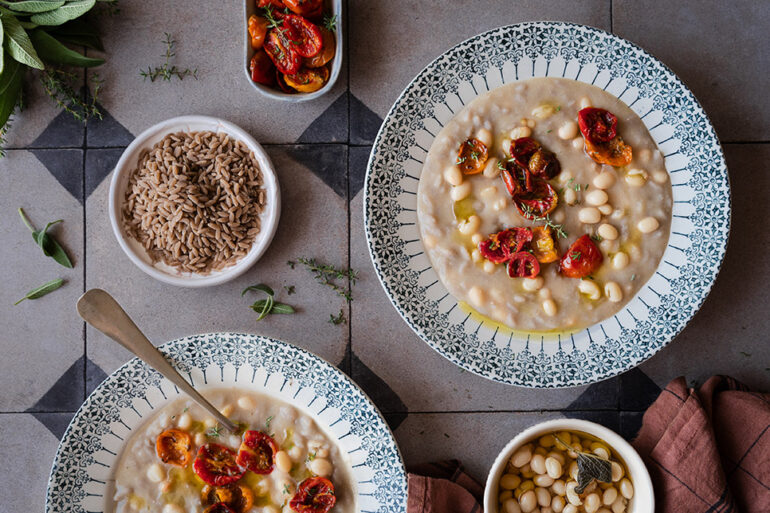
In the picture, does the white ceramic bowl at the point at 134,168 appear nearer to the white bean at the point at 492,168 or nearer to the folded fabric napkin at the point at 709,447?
the white bean at the point at 492,168

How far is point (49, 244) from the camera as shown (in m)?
1.93

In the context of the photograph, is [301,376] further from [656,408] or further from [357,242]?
[656,408]

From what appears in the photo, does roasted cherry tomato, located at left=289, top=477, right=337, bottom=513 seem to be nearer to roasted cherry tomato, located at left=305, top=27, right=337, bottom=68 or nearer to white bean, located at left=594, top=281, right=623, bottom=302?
white bean, located at left=594, top=281, right=623, bottom=302

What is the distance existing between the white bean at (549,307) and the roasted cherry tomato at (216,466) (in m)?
0.97

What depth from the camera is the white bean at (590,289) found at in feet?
5.71

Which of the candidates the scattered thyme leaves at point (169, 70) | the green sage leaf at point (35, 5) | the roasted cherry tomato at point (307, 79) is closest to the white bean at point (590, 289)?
the roasted cherry tomato at point (307, 79)

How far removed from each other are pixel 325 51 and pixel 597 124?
784 mm

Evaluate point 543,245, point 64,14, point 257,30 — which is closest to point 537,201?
point 543,245

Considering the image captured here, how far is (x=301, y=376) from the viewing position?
1782 mm

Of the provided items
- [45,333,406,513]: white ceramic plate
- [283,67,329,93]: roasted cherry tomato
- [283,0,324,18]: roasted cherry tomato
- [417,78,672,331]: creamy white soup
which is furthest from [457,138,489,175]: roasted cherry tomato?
[45,333,406,513]: white ceramic plate

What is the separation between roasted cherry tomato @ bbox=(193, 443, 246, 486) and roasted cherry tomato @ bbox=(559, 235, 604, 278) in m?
1.08

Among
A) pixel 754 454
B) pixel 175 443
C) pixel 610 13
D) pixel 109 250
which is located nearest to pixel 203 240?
pixel 109 250

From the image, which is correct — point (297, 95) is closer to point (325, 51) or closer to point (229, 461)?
point (325, 51)

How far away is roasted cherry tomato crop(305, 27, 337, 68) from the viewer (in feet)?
5.85
